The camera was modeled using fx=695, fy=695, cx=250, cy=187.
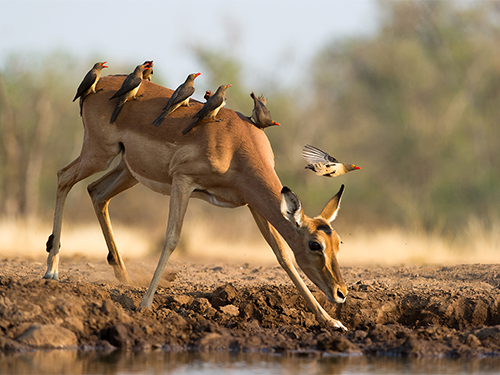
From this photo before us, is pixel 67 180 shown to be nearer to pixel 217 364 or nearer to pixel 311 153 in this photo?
pixel 311 153

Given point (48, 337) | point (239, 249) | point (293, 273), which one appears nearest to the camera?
point (48, 337)

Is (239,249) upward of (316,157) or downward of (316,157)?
downward

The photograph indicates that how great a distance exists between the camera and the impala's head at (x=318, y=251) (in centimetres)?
736

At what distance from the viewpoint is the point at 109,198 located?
9984 mm

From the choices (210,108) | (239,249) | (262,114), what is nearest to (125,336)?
(210,108)

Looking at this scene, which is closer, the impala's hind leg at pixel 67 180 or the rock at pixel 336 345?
the rock at pixel 336 345

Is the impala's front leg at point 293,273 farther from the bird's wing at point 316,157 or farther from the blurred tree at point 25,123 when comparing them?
the blurred tree at point 25,123

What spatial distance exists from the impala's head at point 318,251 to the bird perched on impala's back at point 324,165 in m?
0.73

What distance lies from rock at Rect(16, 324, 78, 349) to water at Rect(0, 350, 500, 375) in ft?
0.50

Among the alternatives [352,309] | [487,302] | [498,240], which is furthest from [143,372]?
[498,240]

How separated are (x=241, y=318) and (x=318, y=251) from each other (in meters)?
1.41

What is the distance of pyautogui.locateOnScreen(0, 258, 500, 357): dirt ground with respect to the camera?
23.0 feet

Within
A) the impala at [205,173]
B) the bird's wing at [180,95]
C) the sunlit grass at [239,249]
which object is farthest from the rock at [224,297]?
the sunlit grass at [239,249]

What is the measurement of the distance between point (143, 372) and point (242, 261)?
9754mm
